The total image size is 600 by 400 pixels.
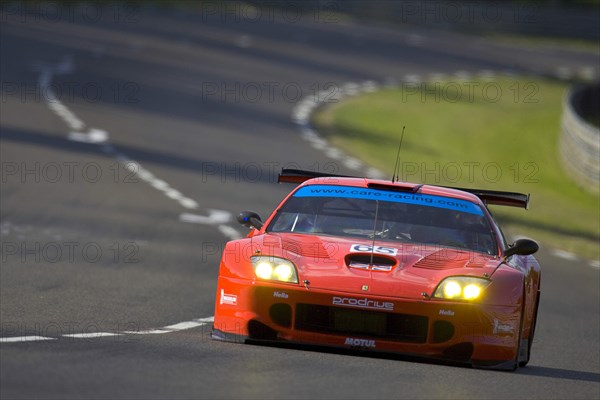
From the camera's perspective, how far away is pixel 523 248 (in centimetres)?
942

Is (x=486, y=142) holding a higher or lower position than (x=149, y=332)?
higher

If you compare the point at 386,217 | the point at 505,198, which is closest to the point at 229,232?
the point at 505,198

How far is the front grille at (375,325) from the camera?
8.57 meters

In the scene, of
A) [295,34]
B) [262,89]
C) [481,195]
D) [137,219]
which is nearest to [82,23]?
[295,34]

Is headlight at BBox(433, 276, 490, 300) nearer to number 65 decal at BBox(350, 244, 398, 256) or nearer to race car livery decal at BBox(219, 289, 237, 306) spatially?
number 65 decal at BBox(350, 244, 398, 256)

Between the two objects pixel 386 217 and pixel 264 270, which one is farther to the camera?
pixel 386 217

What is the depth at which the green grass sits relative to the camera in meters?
21.3

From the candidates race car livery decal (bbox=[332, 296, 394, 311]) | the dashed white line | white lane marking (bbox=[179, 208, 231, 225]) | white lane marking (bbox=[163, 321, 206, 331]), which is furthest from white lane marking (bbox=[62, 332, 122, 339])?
white lane marking (bbox=[179, 208, 231, 225])

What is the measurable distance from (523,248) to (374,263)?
3.80 feet

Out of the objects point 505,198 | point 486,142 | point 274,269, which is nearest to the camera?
point 274,269

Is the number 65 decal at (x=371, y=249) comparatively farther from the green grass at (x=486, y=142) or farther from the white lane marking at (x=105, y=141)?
the green grass at (x=486, y=142)

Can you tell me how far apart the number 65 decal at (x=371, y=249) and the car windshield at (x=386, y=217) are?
464 millimetres

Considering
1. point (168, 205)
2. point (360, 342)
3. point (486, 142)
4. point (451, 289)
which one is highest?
point (486, 142)

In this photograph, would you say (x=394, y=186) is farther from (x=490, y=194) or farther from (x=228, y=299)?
(x=228, y=299)
